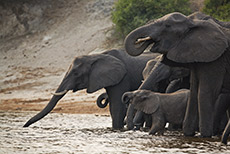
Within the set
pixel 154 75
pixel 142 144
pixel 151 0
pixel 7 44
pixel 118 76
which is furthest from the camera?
pixel 7 44

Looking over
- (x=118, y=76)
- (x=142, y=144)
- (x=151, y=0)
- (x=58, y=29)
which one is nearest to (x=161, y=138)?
(x=142, y=144)

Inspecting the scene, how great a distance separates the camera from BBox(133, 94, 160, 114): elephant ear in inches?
345

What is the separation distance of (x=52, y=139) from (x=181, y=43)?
2677mm

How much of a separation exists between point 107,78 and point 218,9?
1246 centimetres

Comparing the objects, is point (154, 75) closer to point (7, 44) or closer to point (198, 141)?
point (198, 141)

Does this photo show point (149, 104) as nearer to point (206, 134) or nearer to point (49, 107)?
point (206, 134)

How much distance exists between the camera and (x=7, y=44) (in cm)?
2862

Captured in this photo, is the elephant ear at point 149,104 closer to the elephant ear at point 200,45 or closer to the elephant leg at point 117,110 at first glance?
the elephant ear at point 200,45

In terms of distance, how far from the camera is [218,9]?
21.9 meters

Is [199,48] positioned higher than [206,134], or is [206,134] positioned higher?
[199,48]

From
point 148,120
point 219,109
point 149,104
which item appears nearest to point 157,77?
point 149,104

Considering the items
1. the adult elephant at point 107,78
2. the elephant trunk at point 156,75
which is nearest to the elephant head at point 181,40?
the elephant trunk at point 156,75

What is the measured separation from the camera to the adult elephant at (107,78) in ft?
34.3

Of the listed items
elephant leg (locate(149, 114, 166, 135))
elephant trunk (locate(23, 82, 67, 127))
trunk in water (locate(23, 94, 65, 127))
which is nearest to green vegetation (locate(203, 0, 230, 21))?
elephant trunk (locate(23, 82, 67, 127))
